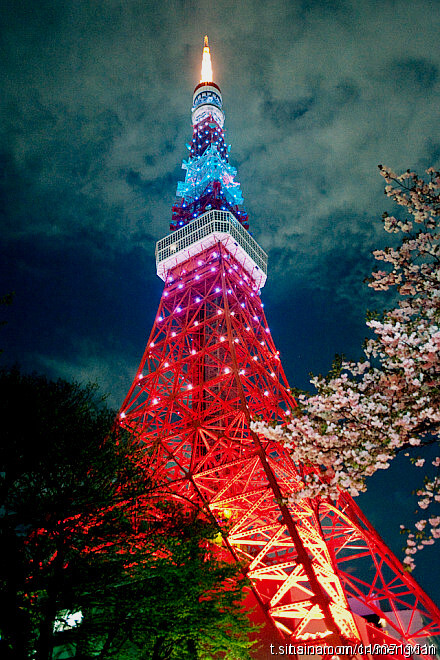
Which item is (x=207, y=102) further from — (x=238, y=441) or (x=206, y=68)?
(x=238, y=441)

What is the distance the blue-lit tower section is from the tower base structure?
2.82m

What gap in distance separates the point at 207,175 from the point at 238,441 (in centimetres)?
1844

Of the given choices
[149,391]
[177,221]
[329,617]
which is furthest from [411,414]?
[177,221]

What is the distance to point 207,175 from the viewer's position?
2659cm

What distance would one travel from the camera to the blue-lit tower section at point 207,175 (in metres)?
25.6

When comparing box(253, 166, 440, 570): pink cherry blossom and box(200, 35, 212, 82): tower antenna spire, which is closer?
box(253, 166, 440, 570): pink cherry blossom

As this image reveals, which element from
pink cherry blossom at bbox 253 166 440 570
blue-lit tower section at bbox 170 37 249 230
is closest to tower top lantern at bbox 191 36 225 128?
blue-lit tower section at bbox 170 37 249 230

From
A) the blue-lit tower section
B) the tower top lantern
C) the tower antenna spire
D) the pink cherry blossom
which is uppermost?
the tower antenna spire

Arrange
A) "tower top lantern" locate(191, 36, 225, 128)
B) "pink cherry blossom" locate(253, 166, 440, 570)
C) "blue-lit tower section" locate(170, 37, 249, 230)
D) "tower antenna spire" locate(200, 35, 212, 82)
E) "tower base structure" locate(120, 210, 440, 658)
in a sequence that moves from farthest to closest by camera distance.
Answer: "tower antenna spire" locate(200, 35, 212, 82) → "tower top lantern" locate(191, 36, 225, 128) → "blue-lit tower section" locate(170, 37, 249, 230) → "tower base structure" locate(120, 210, 440, 658) → "pink cherry blossom" locate(253, 166, 440, 570)

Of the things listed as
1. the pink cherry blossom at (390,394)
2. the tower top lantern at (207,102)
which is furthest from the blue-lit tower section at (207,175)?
the pink cherry blossom at (390,394)

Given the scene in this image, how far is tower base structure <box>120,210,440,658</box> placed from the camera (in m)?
10.7

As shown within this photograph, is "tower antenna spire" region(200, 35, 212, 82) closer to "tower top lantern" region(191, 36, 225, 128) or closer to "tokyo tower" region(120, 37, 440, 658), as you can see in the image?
"tower top lantern" region(191, 36, 225, 128)

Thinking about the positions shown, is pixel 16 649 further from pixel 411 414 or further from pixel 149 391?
pixel 149 391

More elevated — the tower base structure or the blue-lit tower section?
the blue-lit tower section
